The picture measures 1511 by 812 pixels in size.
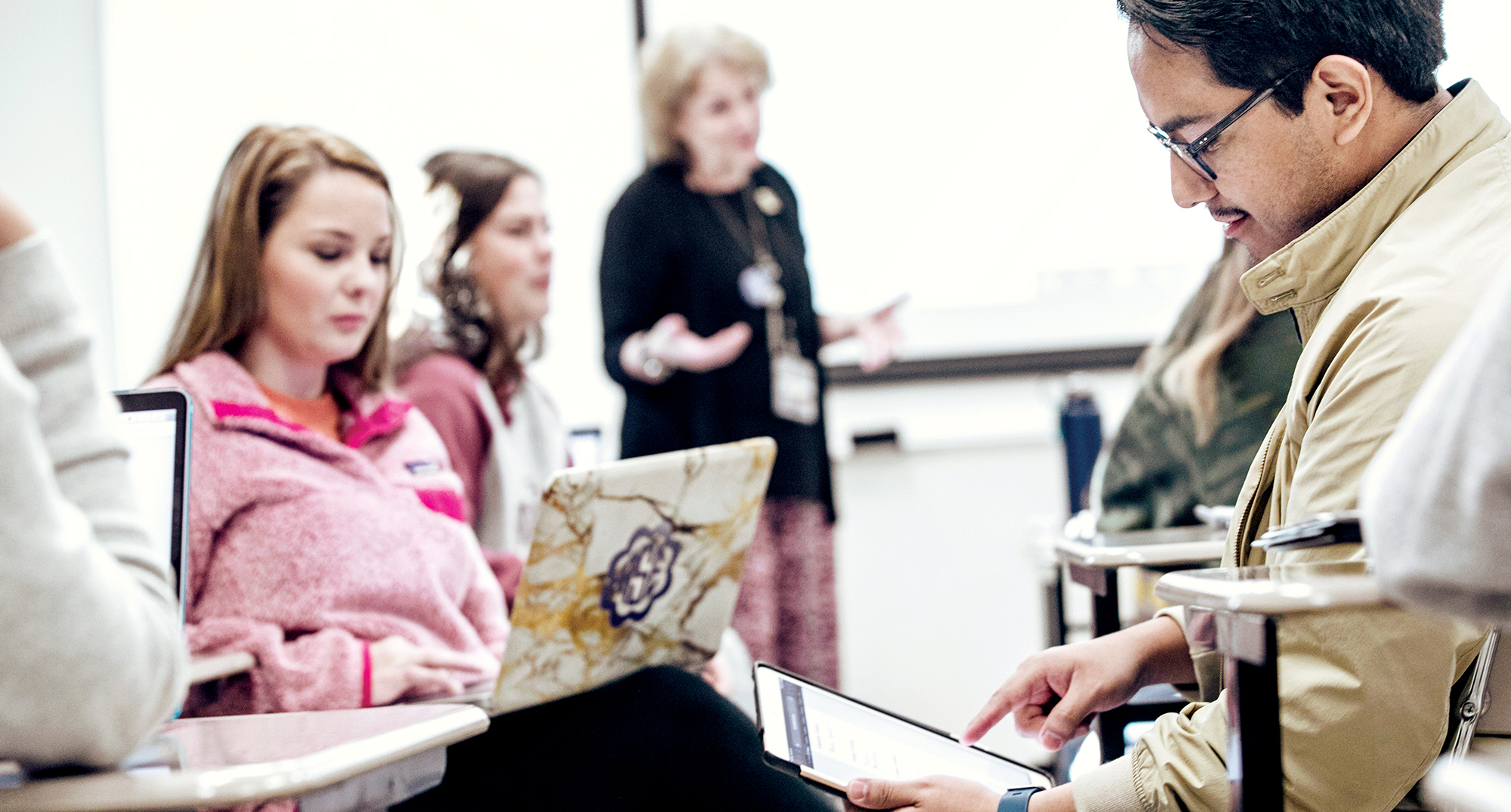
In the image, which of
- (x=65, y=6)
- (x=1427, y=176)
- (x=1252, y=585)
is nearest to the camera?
(x=1252, y=585)

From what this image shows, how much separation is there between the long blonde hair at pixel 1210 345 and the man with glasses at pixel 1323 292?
52cm

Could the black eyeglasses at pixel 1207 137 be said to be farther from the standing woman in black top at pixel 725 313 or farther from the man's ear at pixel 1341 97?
the standing woman in black top at pixel 725 313

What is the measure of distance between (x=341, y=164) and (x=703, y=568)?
70 cm

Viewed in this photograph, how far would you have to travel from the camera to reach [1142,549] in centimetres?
127

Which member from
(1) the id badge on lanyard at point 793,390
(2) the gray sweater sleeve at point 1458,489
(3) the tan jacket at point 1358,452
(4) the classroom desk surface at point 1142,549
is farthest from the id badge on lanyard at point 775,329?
(2) the gray sweater sleeve at point 1458,489

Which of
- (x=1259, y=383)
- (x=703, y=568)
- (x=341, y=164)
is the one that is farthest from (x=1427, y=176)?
(x=341, y=164)

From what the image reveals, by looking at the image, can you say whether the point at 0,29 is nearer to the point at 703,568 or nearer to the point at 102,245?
the point at 102,245

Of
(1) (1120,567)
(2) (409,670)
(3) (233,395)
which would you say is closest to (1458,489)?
(1) (1120,567)

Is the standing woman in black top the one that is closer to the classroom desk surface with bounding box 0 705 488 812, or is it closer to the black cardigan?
the black cardigan

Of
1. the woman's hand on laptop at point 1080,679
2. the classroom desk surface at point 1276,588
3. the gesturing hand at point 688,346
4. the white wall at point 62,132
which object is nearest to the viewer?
the classroom desk surface at point 1276,588

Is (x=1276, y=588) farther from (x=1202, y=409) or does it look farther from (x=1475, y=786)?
(x=1202, y=409)

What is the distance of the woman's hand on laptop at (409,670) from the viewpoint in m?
1.19

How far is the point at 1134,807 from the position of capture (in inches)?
32.0

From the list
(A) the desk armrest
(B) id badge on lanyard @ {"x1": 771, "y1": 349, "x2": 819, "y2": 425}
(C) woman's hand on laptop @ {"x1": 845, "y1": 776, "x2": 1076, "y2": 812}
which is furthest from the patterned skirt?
(C) woman's hand on laptop @ {"x1": 845, "y1": 776, "x2": 1076, "y2": 812}
